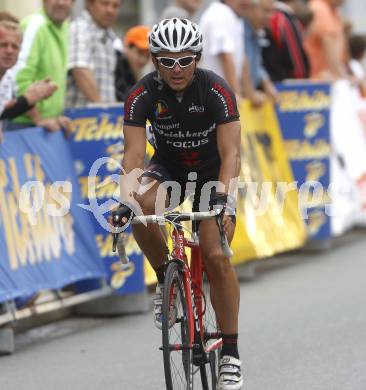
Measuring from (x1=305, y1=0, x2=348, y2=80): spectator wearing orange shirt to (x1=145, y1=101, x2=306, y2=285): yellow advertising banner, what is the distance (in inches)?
82.5

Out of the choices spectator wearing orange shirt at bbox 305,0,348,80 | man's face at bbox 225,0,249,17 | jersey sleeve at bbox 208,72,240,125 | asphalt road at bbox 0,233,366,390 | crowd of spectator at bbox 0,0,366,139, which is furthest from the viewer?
spectator wearing orange shirt at bbox 305,0,348,80

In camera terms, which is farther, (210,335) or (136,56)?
(136,56)

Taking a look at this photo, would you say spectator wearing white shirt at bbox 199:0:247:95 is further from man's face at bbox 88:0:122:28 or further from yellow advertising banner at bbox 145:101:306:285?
man's face at bbox 88:0:122:28

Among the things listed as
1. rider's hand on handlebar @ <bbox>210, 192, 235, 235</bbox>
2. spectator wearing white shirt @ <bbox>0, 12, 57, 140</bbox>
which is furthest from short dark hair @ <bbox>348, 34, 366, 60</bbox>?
rider's hand on handlebar @ <bbox>210, 192, 235, 235</bbox>

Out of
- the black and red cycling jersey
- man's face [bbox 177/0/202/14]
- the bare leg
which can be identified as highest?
man's face [bbox 177/0/202/14]

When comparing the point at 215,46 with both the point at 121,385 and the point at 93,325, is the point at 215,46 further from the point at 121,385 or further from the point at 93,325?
the point at 121,385

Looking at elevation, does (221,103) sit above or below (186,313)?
above

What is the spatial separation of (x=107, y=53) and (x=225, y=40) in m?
1.72

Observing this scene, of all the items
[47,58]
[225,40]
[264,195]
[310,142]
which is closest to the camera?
[47,58]

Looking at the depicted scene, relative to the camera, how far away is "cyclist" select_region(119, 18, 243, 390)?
6695 millimetres

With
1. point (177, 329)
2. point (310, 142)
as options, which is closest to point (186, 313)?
point (177, 329)

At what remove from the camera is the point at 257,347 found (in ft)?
28.2

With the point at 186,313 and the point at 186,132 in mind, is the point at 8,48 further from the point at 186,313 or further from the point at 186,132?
the point at 186,313

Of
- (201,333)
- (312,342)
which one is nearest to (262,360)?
(312,342)
